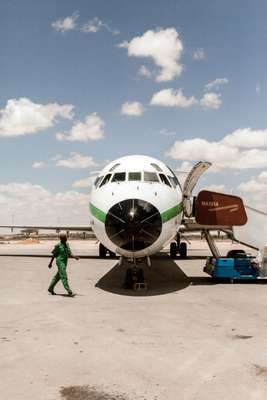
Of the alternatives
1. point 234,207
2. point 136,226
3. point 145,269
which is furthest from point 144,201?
point 145,269

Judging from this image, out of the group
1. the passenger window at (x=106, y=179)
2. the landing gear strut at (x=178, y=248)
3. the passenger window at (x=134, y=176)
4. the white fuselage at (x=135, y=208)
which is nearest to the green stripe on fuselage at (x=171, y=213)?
the white fuselage at (x=135, y=208)

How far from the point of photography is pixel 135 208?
10805 millimetres

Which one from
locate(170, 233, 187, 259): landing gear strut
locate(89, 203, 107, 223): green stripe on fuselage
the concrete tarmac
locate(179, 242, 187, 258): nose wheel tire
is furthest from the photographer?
locate(179, 242, 187, 258): nose wheel tire

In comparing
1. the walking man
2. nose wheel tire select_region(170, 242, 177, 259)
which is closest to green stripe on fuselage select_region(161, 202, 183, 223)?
the walking man

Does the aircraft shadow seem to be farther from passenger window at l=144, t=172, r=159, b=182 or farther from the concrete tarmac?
passenger window at l=144, t=172, r=159, b=182

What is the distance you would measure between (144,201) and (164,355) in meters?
5.24

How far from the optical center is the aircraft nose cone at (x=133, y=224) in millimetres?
10664

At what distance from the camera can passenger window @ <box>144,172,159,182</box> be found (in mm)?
12387

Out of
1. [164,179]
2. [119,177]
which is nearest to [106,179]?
[119,177]

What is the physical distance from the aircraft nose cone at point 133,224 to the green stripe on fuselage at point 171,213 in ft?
0.93

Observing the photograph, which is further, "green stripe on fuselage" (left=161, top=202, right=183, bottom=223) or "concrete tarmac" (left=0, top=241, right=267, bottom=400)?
"green stripe on fuselage" (left=161, top=202, right=183, bottom=223)

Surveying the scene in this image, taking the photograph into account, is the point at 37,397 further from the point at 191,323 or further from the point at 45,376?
the point at 191,323

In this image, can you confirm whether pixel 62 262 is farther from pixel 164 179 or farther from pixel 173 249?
pixel 173 249

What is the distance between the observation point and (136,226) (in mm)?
10617
